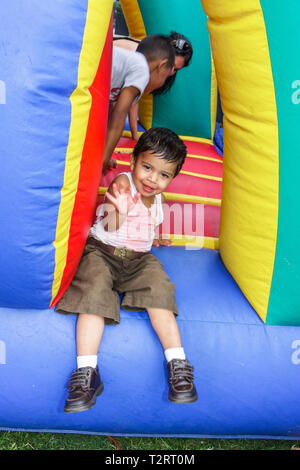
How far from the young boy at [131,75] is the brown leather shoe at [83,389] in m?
0.80

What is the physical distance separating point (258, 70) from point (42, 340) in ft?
2.41

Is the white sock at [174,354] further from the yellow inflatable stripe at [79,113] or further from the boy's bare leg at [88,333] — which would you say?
the yellow inflatable stripe at [79,113]

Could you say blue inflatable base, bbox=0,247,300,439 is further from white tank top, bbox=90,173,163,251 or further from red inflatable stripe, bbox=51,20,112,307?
white tank top, bbox=90,173,163,251

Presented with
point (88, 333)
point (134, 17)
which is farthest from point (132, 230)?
point (134, 17)

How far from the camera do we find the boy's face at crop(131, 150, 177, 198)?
3.79ft

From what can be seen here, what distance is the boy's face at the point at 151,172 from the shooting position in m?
1.15

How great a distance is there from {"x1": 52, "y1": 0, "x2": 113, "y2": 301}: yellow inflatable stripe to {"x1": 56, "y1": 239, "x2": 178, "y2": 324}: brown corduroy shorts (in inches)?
3.0

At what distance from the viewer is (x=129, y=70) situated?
66.3 inches

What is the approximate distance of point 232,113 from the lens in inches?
40.3

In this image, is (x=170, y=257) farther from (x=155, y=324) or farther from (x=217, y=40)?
(x=217, y=40)

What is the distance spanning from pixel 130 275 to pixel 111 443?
0.41 m

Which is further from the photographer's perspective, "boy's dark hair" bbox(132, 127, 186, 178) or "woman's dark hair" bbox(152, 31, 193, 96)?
"woman's dark hair" bbox(152, 31, 193, 96)

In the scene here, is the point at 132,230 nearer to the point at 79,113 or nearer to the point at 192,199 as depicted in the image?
the point at 79,113

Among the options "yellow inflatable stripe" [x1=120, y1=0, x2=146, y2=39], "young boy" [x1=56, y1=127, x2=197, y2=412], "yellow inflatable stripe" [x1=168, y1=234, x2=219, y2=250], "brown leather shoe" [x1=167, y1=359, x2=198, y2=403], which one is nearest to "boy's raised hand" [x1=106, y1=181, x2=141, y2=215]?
"young boy" [x1=56, y1=127, x2=197, y2=412]
